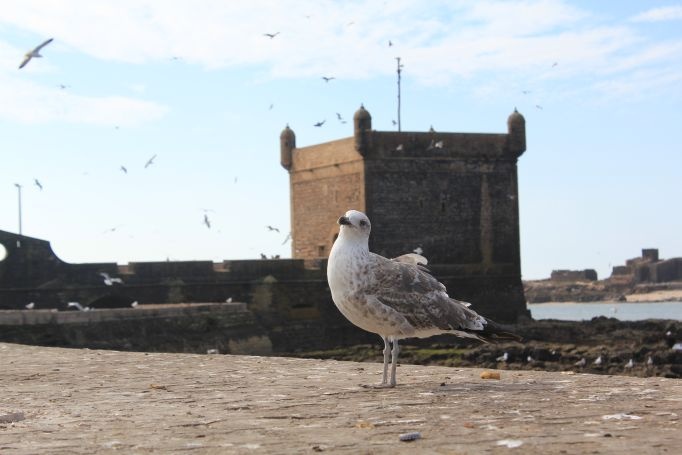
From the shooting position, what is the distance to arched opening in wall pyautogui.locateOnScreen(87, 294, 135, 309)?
28.1 metres

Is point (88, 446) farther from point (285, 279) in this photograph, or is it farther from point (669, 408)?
point (285, 279)

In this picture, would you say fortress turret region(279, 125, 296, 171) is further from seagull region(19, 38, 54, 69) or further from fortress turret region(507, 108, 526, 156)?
seagull region(19, 38, 54, 69)

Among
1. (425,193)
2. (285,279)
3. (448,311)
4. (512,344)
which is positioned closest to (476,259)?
(425,193)

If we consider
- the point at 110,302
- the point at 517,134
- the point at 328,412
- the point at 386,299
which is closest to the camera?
the point at 328,412

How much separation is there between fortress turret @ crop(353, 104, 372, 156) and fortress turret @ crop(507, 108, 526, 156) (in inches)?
204

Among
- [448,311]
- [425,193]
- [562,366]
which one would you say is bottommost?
[562,366]

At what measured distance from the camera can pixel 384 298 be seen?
7.04m

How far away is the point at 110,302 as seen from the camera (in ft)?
92.7

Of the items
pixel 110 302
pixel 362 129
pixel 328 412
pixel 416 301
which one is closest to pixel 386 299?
pixel 416 301

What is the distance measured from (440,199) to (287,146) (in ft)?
21.9

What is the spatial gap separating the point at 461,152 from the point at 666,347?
1175 centimetres

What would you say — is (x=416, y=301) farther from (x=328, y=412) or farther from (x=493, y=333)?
(x=328, y=412)

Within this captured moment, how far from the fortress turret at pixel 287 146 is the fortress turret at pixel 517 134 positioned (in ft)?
25.8

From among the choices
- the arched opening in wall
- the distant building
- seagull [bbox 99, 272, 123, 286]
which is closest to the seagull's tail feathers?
the arched opening in wall
